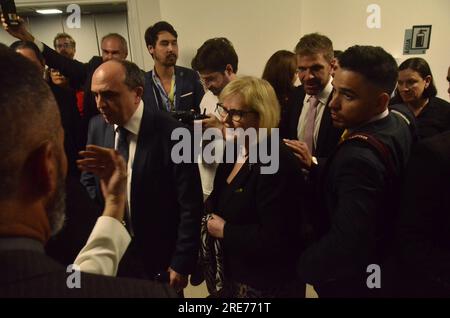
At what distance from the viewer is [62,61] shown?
2.39m

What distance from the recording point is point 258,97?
1.28 m

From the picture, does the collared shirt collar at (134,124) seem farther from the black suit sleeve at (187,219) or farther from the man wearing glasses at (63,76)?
the man wearing glasses at (63,76)

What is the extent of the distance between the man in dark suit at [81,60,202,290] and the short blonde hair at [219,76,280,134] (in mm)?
317

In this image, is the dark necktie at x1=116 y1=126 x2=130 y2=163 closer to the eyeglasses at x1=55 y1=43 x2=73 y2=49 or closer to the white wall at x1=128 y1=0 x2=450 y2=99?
the white wall at x1=128 y1=0 x2=450 y2=99

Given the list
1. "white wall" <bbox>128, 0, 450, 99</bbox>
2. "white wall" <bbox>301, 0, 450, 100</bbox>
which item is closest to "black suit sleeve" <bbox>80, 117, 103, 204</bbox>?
"white wall" <bbox>128, 0, 450, 99</bbox>

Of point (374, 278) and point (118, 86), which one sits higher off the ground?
point (118, 86)

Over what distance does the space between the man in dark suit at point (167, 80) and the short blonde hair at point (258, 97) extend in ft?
4.01

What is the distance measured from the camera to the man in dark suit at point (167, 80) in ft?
8.30

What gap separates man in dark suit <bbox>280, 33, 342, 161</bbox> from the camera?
5.76 feet

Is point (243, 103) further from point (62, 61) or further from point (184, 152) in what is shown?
point (62, 61)

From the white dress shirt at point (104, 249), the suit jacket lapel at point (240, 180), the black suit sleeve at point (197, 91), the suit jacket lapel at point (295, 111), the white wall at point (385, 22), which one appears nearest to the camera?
the white dress shirt at point (104, 249)

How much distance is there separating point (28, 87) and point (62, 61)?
219 cm

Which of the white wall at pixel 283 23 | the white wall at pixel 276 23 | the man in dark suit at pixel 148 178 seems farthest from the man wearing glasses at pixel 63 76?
the man in dark suit at pixel 148 178
